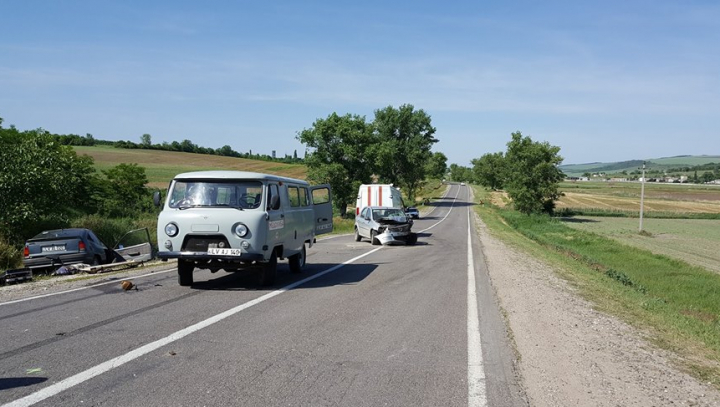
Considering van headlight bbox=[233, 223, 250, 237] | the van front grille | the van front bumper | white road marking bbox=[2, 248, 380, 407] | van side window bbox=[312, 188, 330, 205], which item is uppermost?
van side window bbox=[312, 188, 330, 205]

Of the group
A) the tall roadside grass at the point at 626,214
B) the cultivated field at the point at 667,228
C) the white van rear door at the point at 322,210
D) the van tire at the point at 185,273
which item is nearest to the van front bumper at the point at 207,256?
the van tire at the point at 185,273

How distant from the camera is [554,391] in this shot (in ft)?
17.0

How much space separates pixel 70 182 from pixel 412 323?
19754mm

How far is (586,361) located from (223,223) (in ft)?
21.4

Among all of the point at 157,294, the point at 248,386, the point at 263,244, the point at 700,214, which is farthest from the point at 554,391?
the point at 700,214

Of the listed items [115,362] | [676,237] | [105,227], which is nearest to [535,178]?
[676,237]

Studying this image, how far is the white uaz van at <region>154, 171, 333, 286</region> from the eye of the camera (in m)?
10.0

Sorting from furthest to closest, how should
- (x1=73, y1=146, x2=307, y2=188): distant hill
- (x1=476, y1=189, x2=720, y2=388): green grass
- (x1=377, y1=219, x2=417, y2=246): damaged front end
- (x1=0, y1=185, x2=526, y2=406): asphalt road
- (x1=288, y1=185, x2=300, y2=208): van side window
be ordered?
(x1=73, y1=146, x2=307, y2=188): distant hill, (x1=377, y1=219, x2=417, y2=246): damaged front end, (x1=288, y1=185, x2=300, y2=208): van side window, (x1=476, y1=189, x2=720, y2=388): green grass, (x1=0, y1=185, x2=526, y2=406): asphalt road

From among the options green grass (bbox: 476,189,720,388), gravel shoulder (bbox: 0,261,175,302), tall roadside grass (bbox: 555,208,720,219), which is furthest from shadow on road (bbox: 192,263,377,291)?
tall roadside grass (bbox: 555,208,720,219)

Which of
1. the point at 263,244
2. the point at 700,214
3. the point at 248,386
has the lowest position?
the point at 700,214

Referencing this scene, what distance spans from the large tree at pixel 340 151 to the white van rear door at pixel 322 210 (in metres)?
42.3

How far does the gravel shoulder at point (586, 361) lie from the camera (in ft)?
16.6

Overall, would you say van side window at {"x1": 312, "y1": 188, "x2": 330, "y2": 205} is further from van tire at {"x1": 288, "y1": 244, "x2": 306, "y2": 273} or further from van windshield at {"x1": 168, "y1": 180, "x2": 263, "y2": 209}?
van windshield at {"x1": 168, "y1": 180, "x2": 263, "y2": 209}

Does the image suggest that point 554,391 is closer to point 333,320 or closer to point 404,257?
point 333,320
